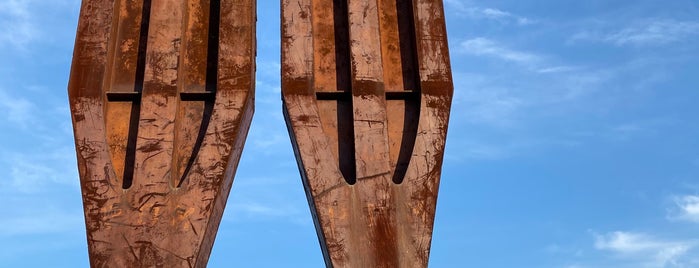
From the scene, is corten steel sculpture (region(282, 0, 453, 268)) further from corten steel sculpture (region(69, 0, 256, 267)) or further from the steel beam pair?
corten steel sculpture (region(69, 0, 256, 267))

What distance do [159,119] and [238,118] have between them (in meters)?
0.94

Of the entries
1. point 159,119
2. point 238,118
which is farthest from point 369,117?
point 159,119

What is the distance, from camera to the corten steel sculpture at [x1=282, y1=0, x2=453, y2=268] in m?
10.0

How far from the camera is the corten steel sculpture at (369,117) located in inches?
394

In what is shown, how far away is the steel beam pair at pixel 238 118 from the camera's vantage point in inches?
394

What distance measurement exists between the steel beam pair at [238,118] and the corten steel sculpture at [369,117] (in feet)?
0.05

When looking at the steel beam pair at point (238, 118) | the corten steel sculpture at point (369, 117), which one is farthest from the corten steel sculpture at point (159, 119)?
the corten steel sculpture at point (369, 117)

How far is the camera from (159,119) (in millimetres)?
10578

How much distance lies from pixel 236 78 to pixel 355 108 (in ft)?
4.84

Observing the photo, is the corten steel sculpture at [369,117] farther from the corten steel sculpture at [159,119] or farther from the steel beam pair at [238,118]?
the corten steel sculpture at [159,119]

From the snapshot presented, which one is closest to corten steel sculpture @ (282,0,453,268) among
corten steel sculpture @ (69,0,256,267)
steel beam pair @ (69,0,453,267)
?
steel beam pair @ (69,0,453,267)

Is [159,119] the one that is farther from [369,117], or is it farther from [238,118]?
[369,117]

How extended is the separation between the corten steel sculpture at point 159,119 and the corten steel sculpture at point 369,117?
2.33ft

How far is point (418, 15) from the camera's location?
1141cm
